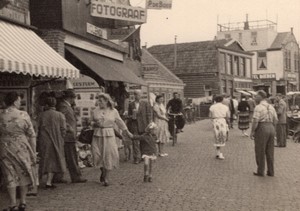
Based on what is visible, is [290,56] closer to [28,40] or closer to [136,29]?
[136,29]

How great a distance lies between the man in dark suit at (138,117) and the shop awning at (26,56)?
276cm

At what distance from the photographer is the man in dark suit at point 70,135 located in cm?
991

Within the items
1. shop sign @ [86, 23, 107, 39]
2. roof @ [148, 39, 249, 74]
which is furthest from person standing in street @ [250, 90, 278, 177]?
roof @ [148, 39, 249, 74]

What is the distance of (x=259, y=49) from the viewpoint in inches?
2269

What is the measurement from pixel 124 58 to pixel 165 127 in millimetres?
5417

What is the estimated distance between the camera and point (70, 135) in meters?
10.0

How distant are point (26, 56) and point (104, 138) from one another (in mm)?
1990

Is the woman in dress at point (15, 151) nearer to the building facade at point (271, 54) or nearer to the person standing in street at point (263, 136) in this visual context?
the person standing in street at point (263, 136)

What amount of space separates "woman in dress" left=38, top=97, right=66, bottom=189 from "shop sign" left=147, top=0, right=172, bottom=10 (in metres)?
8.37

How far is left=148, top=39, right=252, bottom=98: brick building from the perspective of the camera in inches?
1713

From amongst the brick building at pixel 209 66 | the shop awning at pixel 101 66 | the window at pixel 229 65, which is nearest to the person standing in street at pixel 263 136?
the shop awning at pixel 101 66

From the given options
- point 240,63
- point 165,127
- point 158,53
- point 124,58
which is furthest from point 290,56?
point 165,127

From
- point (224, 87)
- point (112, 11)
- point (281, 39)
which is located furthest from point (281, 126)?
point (281, 39)

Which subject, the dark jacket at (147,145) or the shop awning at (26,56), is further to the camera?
the dark jacket at (147,145)
